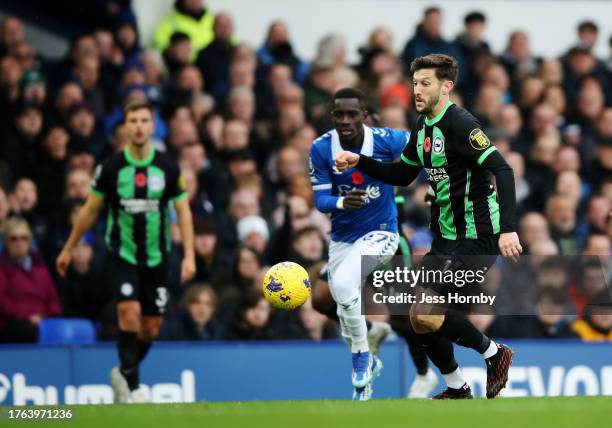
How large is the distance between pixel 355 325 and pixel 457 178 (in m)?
1.46

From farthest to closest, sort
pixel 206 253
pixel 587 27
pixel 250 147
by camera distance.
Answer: pixel 587 27
pixel 250 147
pixel 206 253

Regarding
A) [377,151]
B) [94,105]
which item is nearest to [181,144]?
[94,105]

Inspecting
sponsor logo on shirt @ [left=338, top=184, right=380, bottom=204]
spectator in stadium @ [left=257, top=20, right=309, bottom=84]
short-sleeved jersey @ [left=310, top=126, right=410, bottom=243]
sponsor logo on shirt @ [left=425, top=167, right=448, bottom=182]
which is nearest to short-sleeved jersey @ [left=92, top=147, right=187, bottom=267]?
short-sleeved jersey @ [left=310, top=126, right=410, bottom=243]

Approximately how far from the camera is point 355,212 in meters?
8.80

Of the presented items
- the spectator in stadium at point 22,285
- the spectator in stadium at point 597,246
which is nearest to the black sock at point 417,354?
the spectator in stadium at point 597,246

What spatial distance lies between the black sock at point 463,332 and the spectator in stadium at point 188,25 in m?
6.85

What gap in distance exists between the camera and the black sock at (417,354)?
30.6ft

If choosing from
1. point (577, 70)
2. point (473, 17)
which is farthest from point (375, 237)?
point (577, 70)

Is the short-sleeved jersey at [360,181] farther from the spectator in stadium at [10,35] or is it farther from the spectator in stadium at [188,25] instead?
the spectator in stadium at [188,25]

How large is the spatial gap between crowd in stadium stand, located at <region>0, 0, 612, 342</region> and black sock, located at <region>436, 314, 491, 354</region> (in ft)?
7.48

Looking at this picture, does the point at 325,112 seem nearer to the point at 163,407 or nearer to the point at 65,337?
the point at 65,337

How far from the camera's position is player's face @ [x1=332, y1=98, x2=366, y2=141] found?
28.0 feet

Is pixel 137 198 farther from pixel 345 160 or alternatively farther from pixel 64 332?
pixel 345 160

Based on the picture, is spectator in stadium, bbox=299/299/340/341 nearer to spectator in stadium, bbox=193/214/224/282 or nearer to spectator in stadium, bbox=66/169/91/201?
spectator in stadium, bbox=193/214/224/282
